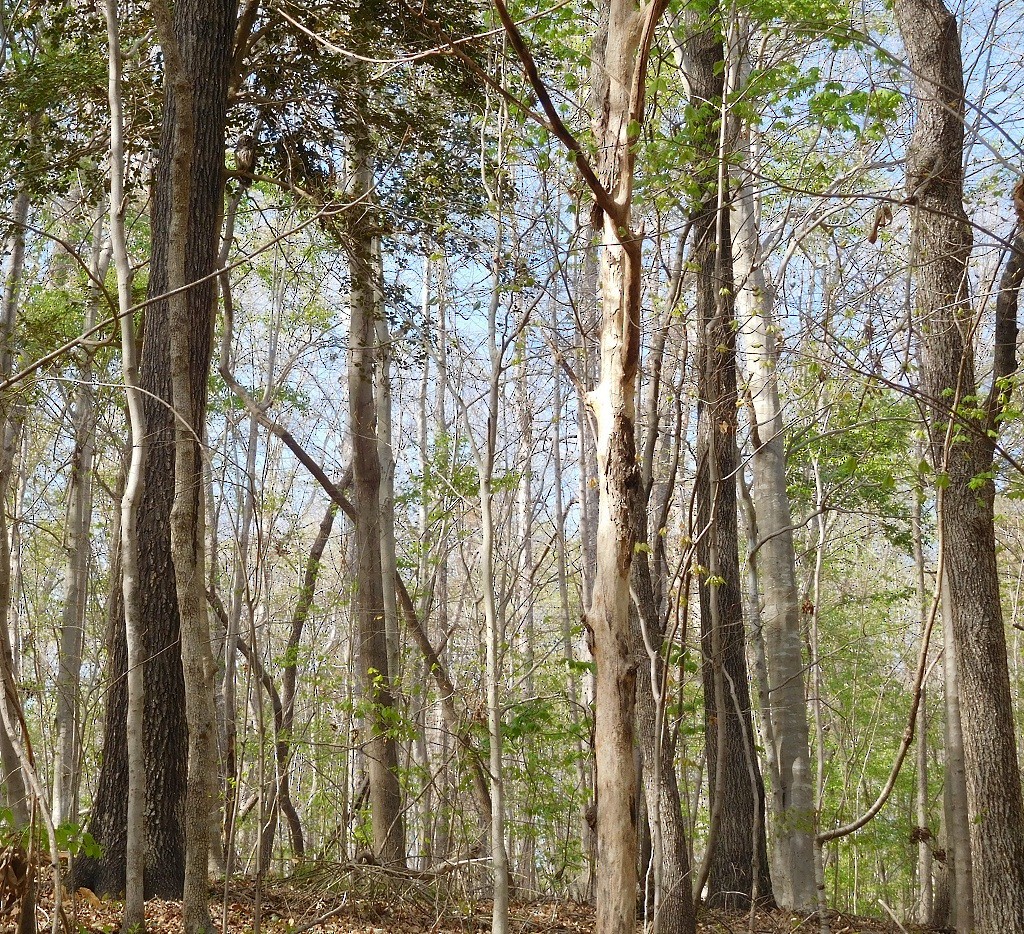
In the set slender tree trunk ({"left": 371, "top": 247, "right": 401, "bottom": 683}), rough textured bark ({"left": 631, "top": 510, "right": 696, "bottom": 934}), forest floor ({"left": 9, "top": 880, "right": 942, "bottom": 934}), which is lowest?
forest floor ({"left": 9, "top": 880, "right": 942, "bottom": 934})

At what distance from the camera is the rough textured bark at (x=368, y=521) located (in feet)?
27.4

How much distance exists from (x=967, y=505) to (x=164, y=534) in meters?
6.02

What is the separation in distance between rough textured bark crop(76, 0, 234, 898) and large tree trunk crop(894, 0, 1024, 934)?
201 inches

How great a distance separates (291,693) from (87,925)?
20.2 ft

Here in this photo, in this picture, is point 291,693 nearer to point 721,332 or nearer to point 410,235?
point 410,235

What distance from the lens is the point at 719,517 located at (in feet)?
27.1

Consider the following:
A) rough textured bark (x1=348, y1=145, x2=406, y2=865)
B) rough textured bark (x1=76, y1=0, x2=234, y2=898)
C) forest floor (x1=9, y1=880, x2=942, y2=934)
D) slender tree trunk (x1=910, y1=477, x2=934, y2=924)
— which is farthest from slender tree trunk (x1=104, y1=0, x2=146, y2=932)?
slender tree trunk (x1=910, y1=477, x2=934, y2=924)

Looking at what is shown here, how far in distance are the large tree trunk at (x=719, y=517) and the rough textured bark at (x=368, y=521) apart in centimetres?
297

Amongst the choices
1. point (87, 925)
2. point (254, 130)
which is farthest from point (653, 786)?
point (254, 130)

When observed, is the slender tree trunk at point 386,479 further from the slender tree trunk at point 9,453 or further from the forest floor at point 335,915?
the slender tree trunk at point 9,453

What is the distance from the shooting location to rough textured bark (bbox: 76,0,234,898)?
6125mm

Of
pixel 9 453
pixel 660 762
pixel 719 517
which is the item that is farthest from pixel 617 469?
pixel 9 453

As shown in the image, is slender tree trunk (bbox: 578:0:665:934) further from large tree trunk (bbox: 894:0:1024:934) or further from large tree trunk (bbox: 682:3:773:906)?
large tree trunk (bbox: 894:0:1024:934)

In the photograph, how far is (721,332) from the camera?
554cm
